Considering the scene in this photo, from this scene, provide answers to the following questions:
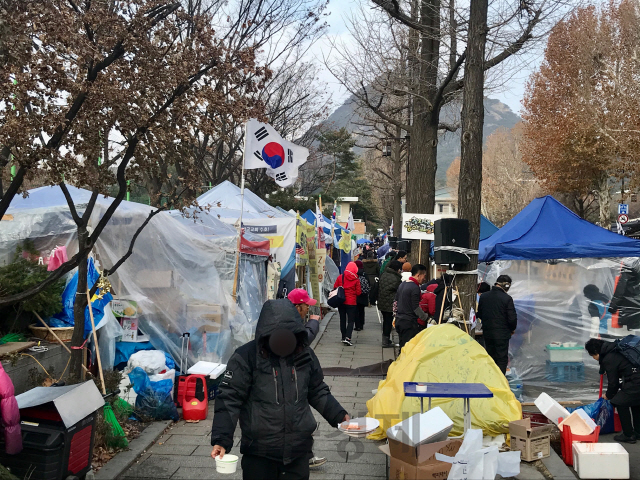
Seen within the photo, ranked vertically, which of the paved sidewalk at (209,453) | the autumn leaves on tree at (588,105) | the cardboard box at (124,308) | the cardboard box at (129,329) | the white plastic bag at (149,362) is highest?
the autumn leaves on tree at (588,105)

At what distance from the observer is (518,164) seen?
58.3 meters

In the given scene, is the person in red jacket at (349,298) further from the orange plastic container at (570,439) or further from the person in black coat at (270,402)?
the person in black coat at (270,402)

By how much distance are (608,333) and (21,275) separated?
8303mm

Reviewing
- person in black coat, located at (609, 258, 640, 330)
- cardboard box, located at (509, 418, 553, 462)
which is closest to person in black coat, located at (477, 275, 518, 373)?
person in black coat, located at (609, 258, 640, 330)

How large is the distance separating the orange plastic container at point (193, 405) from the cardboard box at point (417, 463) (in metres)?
3.06

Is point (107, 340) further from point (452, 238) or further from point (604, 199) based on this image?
point (604, 199)

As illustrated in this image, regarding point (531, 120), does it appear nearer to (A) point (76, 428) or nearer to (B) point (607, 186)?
(B) point (607, 186)

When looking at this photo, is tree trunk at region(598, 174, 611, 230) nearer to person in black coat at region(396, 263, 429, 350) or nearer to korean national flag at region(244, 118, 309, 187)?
person in black coat at region(396, 263, 429, 350)

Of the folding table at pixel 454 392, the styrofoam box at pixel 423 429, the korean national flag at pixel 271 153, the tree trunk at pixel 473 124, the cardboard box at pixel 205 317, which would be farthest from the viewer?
the korean national flag at pixel 271 153

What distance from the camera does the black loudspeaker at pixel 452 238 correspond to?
25.5 feet

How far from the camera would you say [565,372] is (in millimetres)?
9180

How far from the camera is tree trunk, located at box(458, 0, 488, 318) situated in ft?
27.5

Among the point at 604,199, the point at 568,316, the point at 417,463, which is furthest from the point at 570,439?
the point at 604,199

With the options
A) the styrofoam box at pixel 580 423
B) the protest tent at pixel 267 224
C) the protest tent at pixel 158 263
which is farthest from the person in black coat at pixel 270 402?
the protest tent at pixel 267 224
